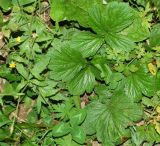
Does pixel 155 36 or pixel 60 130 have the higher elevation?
pixel 155 36

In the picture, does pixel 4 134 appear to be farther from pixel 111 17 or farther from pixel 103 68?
pixel 111 17

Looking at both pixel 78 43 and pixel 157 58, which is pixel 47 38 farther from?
pixel 157 58

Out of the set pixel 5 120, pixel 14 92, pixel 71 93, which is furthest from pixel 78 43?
pixel 5 120

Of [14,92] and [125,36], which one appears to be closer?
[14,92]

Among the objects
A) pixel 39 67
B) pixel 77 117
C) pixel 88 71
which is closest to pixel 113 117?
pixel 77 117

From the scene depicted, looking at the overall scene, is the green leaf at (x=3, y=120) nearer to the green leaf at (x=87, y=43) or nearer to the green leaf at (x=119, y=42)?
the green leaf at (x=87, y=43)

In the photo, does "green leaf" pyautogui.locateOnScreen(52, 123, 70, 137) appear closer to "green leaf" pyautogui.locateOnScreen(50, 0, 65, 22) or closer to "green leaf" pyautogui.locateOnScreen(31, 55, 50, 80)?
"green leaf" pyautogui.locateOnScreen(31, 55, 50, 80)

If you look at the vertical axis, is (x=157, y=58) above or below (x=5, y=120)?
above

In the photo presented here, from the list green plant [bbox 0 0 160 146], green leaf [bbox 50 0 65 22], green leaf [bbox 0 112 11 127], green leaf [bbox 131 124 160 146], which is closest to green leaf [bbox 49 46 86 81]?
green plant [bbox 0 0 160 146]
